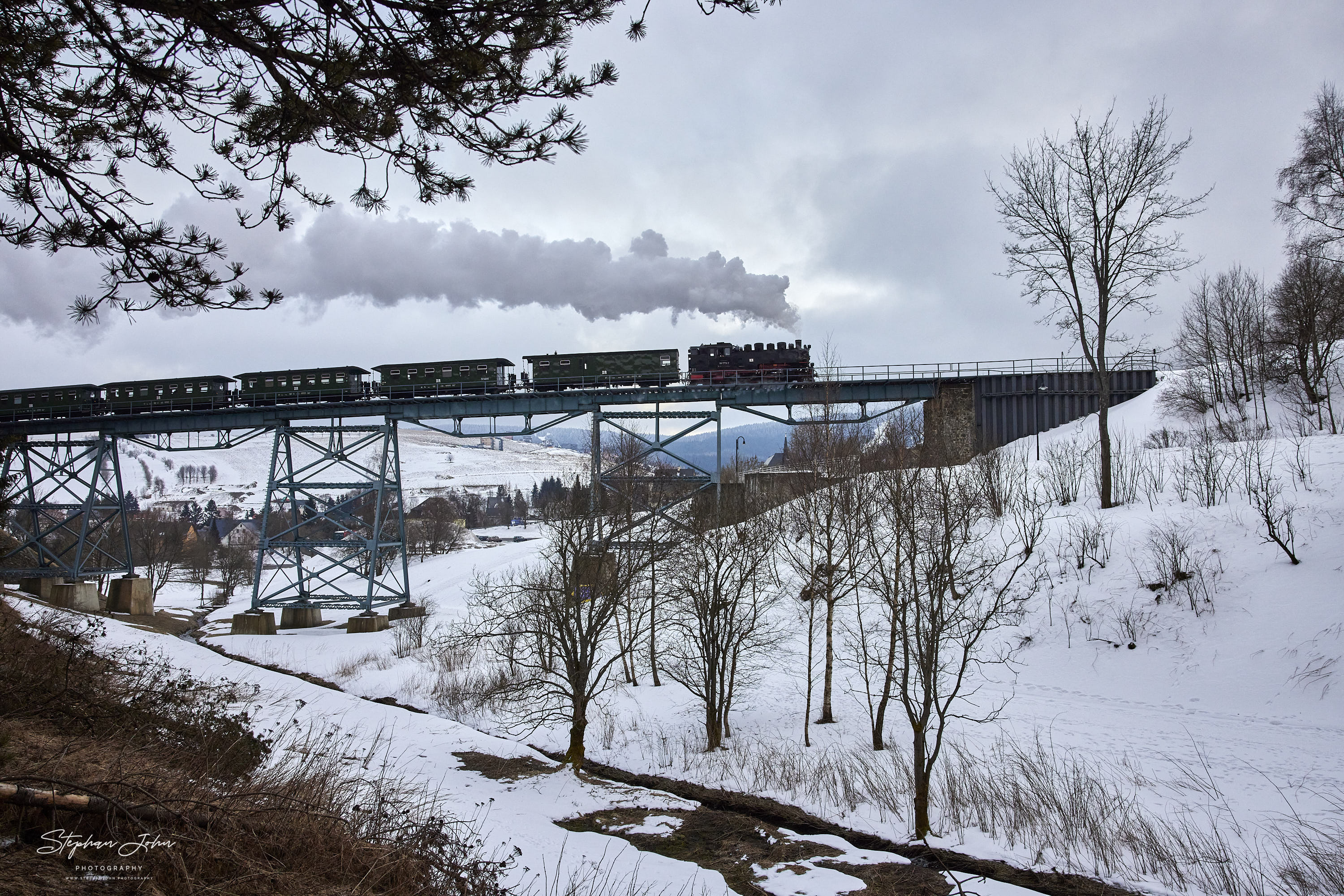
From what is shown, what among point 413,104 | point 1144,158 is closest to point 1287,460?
point 1144,158

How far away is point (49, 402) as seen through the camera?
33375mm

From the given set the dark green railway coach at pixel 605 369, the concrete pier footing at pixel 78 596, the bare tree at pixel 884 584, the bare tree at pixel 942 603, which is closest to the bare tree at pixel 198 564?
the concrete pier footing at pixel 78 596

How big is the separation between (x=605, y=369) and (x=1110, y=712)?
19.1m

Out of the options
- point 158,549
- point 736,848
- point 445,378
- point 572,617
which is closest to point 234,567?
point 158,549

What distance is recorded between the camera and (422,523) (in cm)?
7600

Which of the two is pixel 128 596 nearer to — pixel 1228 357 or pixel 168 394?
pixel 168 394

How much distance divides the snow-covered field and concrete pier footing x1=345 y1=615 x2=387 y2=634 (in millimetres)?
7317

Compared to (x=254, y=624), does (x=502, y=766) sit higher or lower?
higher

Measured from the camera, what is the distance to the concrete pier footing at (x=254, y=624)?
29109mm

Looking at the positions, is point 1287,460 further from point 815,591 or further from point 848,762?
point 848,762

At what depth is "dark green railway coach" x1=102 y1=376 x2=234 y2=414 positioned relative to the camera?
30531mm

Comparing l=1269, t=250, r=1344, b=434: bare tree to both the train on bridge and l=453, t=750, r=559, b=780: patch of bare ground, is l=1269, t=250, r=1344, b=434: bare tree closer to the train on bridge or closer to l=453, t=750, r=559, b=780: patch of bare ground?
the train on bridge

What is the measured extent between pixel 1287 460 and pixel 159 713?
75.8ft

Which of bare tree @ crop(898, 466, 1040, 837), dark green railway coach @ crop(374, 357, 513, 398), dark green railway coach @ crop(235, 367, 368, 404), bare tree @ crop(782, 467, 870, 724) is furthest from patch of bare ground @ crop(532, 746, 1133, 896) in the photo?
dark green railway coach @ crop(235, 367, 368, 404)
